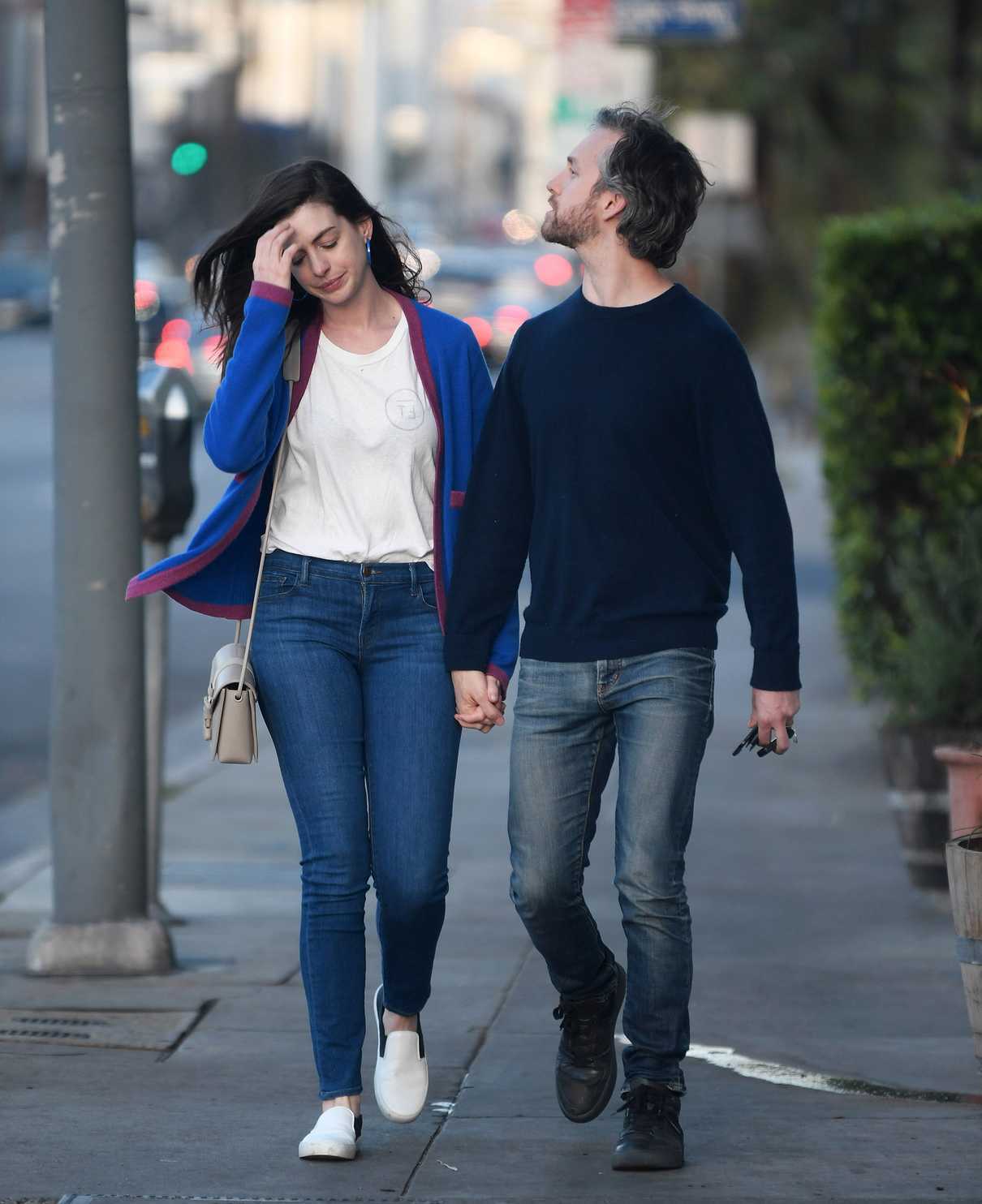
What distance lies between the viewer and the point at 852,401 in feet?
28.1

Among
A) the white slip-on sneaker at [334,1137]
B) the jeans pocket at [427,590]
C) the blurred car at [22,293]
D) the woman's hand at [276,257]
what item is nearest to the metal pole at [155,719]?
the white slip-on sneaker at [334,1137]

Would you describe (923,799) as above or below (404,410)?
below

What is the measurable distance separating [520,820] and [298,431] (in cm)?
88

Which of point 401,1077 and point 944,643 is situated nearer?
point 401,1077

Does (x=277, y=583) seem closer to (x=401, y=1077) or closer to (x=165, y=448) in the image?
(x=401, y=1077)

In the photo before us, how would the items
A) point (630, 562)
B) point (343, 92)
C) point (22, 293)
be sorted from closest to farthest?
1. point (630, 562)
2. point (22, 293)
3. point (343, 92)

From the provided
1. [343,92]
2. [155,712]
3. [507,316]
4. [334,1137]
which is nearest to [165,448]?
[155,712]

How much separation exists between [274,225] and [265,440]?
44 centimetres

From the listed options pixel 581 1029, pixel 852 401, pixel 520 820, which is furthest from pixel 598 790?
pixel 852 401

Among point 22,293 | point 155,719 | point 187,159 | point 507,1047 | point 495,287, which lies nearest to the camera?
point 507,1047

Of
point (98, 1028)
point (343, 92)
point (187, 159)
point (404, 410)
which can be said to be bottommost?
point (98, 1028)

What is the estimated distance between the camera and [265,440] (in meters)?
4.32

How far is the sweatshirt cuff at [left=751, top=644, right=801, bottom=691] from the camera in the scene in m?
4.22

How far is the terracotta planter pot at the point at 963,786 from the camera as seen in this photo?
5.72 meters
